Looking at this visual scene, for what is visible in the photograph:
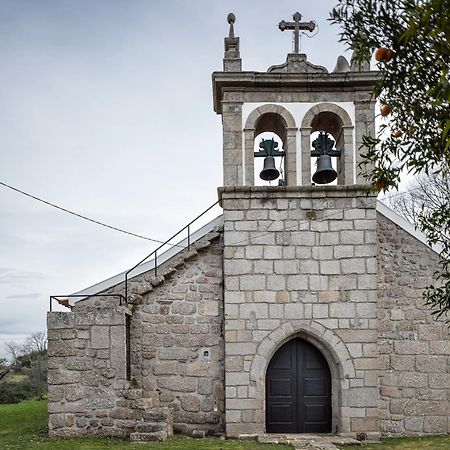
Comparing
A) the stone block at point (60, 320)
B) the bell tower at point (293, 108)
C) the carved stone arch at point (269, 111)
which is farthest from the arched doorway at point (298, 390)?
the carved stone arch at point (269, 111)

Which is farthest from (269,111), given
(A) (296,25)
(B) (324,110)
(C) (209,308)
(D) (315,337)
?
(D) (315,337)

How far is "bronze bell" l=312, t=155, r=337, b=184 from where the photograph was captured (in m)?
8.76

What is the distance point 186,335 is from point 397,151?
5.92 m

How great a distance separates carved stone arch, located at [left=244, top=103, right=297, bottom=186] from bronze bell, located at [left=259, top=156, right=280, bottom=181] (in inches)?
7.4

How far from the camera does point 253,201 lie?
875 cm

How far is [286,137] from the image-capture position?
8.95 metres

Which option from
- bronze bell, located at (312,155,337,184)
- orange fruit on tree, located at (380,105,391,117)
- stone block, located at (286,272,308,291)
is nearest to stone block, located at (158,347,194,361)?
stone block, located at (286,272,308,291)

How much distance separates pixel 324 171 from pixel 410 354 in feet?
10.5

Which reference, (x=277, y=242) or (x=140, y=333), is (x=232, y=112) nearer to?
(x=277, y=242)

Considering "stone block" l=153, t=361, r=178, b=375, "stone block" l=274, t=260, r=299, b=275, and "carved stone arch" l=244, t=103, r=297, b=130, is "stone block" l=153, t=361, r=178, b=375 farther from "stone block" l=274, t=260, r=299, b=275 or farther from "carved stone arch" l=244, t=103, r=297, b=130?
"carved stone arch" l=244, t=103, r=297, b=130

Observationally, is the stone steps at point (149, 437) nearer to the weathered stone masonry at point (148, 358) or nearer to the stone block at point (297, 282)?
the weathered stone masonry at point (148, 358)

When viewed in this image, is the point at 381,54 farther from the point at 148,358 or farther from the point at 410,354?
the point at 148,358

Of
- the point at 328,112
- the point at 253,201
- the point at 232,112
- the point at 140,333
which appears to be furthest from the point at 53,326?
the point at 328,112

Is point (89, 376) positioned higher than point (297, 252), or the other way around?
point (297, 252)
